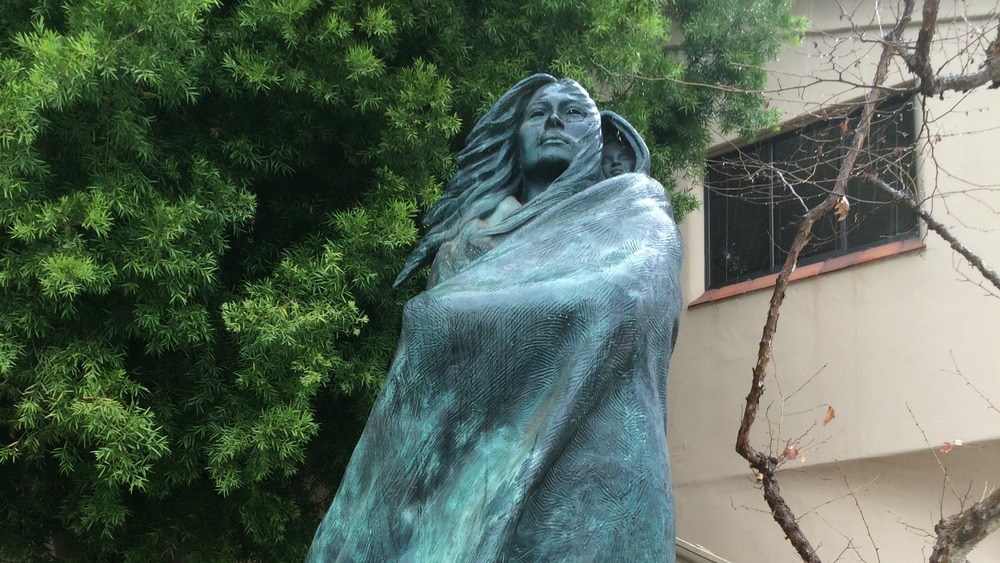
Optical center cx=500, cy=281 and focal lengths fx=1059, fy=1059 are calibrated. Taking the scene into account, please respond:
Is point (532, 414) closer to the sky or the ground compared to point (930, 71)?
closer to the ground

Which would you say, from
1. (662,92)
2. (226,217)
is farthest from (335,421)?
(662,92)

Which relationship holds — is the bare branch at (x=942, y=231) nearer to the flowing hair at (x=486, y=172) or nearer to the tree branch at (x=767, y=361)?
the tree branch at (x=767, y=361)

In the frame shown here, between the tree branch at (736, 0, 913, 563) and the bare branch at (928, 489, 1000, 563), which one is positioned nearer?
the bare branch at (928, 489, 1000, 563)

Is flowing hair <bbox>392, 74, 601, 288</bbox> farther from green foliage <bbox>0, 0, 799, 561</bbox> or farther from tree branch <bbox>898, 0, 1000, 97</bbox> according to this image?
tree branch <bbox>898, 0, 1000, 97</bbox>

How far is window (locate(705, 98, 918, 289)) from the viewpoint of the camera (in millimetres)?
9211

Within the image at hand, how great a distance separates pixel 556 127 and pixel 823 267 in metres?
7.57

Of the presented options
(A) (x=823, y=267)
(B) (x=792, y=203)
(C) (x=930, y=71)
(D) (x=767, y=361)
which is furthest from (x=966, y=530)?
(B) (x=792, y=203)

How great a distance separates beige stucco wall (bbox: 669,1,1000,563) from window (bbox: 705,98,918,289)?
255mm

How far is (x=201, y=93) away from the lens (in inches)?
221

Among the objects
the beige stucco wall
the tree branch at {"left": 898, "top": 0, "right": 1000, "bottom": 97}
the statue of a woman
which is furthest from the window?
the statue of a woman

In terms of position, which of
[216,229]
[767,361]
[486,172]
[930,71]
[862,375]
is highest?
[930,71]

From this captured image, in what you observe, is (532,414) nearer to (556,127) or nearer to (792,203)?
(556,127)

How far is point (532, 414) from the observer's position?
2.31 m

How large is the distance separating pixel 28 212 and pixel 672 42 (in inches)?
230
